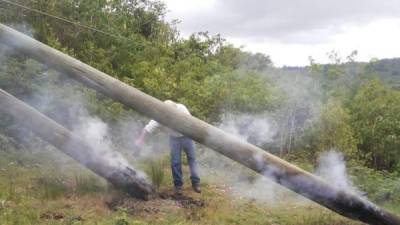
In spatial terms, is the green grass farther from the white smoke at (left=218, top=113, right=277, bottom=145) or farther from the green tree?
the green tree

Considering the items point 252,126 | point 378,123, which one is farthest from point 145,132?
point 378,123

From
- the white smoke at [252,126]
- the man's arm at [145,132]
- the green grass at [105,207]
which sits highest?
the man's arm at [145,132]

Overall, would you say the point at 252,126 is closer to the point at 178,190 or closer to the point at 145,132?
the point at 178,190

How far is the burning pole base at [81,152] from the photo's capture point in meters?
7.01

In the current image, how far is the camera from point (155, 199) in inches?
282

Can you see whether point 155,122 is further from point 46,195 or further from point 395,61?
point 395,61

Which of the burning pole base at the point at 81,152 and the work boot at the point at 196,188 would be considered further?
the work boot at the point at 196,188

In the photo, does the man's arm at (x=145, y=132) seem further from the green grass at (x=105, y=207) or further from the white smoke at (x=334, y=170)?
the white smoke at (x=334, y=170)

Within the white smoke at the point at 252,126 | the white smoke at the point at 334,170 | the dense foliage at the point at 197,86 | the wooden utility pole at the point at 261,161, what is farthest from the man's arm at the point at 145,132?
the white smoke at the point at 252,126

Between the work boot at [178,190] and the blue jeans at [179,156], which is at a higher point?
the blue jeans at [179,156]

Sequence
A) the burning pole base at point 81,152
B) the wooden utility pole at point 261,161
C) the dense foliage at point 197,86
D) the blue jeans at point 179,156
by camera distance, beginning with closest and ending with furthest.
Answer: the wooden utility pole at point 261,161 → the burning pole base at point 81,152 → the blue jeans at point 179,156 → the dense foliage at point 197,86

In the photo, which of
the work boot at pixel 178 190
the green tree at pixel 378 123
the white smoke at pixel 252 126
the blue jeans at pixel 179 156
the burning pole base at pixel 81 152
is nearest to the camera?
the burning pole base at pixel 81 152

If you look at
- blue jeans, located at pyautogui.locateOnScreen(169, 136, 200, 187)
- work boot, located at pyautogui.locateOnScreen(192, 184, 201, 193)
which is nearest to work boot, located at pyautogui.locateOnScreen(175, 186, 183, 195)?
blue jeans, located at pyautogui.locateOnScreen(169, 136, 200, 187)

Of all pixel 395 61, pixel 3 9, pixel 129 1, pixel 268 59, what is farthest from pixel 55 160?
pixel 395 61
